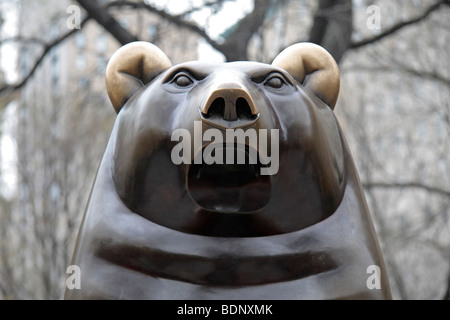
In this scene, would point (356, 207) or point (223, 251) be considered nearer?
point (223, 251)

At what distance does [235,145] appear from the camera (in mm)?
1702

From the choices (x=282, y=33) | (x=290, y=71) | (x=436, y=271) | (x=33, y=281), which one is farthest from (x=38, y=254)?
(x=290, y=71)

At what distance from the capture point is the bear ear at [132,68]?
2.18 m

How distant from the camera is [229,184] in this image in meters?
1.77

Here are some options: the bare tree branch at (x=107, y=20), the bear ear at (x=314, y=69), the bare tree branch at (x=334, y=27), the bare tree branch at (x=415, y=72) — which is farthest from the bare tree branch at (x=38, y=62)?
the bare tree branch at (x=415, y=72)

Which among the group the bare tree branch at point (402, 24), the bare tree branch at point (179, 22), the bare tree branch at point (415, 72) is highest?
the bare tree branch at point (415, 72)

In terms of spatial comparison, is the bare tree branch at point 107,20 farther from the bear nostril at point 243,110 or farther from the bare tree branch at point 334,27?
the bear nostril at point 243,110

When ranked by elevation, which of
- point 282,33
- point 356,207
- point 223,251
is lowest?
point 223,251

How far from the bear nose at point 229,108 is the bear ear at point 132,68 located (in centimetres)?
54

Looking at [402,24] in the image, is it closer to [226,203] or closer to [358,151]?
[226,203]

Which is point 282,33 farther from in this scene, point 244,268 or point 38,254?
point 38,254

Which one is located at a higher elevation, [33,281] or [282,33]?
[282,33]

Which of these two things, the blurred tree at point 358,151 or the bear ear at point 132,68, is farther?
the blurred tree at point 358,151
